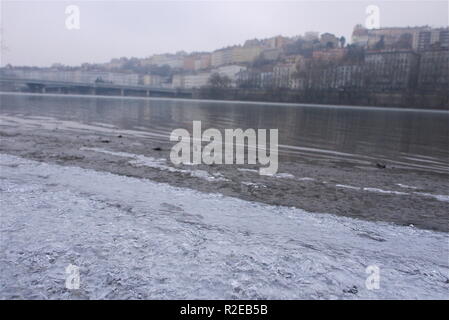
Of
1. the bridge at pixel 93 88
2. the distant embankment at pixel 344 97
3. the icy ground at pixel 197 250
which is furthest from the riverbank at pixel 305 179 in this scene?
the bridge at pixel 93 88

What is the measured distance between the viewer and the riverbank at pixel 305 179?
5.93 metres

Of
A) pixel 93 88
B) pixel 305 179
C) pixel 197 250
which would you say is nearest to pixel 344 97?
pixel 93 88

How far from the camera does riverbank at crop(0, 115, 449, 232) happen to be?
5.93 m

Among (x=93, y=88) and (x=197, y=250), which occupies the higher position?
(x=93, y=88)

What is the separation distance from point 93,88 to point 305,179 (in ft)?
427

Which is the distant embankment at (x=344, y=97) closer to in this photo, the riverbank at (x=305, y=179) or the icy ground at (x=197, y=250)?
the riverbank at (x=305, y=179)

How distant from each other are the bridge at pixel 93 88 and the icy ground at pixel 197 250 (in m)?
122

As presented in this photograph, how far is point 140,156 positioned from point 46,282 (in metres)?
6.72

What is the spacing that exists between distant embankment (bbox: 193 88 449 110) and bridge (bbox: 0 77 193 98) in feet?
57.7

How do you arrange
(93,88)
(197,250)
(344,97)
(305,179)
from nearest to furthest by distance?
(197,250)
(305,179)
(344,97)
(93,88)

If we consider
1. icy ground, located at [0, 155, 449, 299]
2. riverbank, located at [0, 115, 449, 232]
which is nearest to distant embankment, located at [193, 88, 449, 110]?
riverbank, located at [0, 115, 449, 232]

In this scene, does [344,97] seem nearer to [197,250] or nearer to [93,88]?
[93,88]

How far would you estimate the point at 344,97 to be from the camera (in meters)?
94.1
